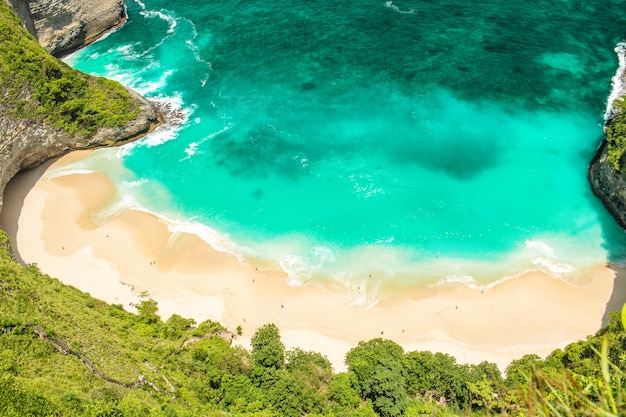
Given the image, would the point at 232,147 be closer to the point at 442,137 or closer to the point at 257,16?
the point at 442,137

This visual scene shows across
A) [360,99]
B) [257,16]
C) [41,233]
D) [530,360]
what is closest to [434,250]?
[530,360]

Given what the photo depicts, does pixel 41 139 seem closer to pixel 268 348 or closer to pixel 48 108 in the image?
pixel 48 108

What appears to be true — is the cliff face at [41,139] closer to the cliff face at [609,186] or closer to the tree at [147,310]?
the tree at [147,310]

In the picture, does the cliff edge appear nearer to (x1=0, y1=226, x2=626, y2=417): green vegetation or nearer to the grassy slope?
(x1=0, y1=226, x2=626, y2=417): green vegetation

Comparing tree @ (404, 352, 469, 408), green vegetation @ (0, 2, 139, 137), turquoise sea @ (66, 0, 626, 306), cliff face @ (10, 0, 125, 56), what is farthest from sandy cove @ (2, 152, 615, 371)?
cliff face @ (10, 0, 125, 56)

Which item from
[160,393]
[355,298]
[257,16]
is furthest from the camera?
[257,16]

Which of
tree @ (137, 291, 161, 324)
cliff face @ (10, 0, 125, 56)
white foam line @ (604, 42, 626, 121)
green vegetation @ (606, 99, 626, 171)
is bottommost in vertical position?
tree @ (137, 291, 161, 324)

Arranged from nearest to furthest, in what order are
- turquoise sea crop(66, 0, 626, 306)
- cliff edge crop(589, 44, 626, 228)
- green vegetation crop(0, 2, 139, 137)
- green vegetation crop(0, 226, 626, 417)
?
green vegetation crop(0, 226, 626, 417) < cliff edge crop(589, 44, 626, 228) < turquoise sea crop(66, 0, 626, 306) < green vegetation crop(0, 2, 139, 137)

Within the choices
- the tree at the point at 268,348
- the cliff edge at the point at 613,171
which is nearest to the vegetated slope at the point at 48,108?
the tree at the point at 268,348
